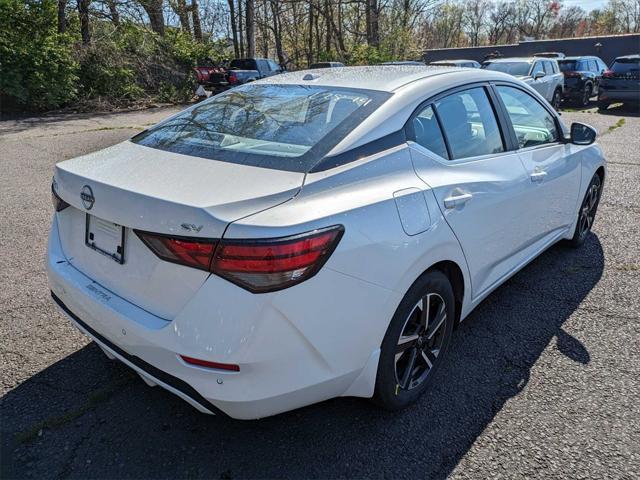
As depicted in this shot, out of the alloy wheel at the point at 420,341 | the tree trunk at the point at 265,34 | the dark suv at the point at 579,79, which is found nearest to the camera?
the alloy wheel at the point at 420,341

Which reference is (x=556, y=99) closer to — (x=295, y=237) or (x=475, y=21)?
(x=295, y=237)

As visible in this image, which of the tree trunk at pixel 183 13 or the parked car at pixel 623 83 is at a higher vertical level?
the tree trunk at pixel 183 13

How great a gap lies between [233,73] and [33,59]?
7257 millimetres

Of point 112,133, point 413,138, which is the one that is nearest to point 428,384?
point 413,138

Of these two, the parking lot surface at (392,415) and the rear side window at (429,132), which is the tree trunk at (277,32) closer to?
the parking lot surface at (392,415)

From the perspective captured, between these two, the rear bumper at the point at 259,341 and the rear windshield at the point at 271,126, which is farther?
the rear windshield at the point at 271,126

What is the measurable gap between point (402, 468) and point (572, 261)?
3.00 metres

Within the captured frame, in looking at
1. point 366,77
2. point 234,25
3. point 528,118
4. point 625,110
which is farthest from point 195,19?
point 366,77

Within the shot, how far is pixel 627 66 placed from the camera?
15891mm

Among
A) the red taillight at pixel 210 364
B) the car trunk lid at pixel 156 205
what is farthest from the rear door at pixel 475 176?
the red taillight at pixel 210 364

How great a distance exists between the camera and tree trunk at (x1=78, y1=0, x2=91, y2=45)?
16.5m

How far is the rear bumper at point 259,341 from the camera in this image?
6.06 feet

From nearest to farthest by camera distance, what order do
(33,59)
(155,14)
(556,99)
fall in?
(33,59) → (556,99) → (155,14)

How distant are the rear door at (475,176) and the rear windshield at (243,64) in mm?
19191
